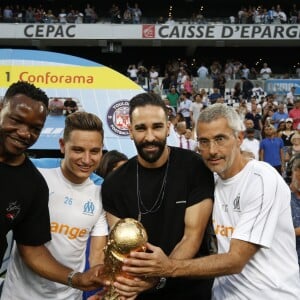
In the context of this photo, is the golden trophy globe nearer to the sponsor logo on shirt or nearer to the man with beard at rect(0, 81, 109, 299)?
the man with beard at rect(0, 81, 109, 299)

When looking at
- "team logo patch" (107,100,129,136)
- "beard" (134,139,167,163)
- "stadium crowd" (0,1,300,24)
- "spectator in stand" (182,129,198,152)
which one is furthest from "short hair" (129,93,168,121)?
"stadium crowd" (0,1,300,24)

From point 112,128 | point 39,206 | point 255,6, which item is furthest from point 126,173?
point 255,6

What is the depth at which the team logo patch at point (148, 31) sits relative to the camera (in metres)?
25.1

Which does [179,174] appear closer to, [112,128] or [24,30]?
[112,128]

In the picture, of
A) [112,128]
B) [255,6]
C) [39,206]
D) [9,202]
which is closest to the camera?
[9,202]

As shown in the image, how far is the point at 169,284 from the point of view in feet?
8.50

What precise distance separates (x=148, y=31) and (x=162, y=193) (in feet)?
77.5

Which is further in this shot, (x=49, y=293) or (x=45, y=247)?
(x=49, y=293)

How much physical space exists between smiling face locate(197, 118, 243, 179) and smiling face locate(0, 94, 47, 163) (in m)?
0.83

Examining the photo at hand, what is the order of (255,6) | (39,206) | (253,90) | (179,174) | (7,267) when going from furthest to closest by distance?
(255,6) → (253,90) → (7,267) → (179,174) → (39,206)

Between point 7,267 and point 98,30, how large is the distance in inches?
930

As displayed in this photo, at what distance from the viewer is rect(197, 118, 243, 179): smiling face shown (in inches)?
91.0

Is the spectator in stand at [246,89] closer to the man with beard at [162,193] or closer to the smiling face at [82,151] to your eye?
the man with beard at [162,193]

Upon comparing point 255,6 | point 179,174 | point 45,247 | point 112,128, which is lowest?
point 45,247
